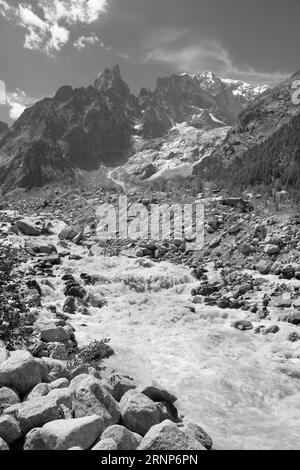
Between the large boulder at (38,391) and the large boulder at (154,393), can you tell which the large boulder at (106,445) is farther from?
the large boulder at (154,393)

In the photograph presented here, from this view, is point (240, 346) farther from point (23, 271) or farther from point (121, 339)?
point (23, 271)

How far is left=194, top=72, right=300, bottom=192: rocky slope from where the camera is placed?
47062 mm

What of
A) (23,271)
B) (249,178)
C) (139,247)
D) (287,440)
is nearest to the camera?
(287,440)

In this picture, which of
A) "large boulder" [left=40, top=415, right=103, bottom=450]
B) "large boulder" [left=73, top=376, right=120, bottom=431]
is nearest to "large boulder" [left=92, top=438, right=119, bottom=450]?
"large boulder" [left=40, top=415, right=103, bottom=450]

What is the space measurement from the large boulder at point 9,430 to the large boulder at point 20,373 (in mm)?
1720

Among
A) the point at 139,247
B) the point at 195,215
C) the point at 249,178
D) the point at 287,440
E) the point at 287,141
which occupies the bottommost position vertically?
the point at 287,440

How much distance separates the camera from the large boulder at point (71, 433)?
7891 mm

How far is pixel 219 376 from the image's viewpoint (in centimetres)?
1398

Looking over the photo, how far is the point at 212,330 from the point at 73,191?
33.0 m

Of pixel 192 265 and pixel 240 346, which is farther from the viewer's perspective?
pixel 192 265

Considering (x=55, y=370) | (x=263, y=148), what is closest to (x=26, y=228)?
(x=55, y=370)

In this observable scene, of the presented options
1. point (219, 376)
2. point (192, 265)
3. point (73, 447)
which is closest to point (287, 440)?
point (219, 376)

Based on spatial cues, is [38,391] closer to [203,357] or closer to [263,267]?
[203,357]

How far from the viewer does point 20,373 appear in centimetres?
1016
